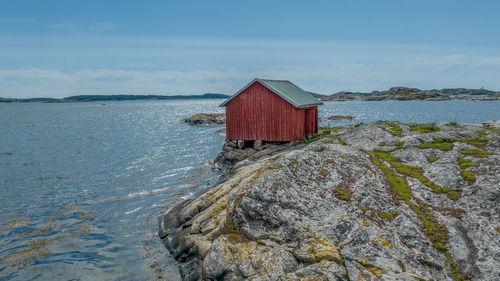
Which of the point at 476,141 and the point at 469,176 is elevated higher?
the point at 476,141

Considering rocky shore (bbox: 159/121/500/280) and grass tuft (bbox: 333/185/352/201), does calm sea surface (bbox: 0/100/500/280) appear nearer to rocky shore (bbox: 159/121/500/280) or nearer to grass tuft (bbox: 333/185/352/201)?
rocky shore (bbox: 159/121/500/280)

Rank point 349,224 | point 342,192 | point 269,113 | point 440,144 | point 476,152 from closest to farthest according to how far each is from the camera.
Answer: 1. point 349,224
2. point 342,192
3. point 476,152
4. point 440,144
5. point 269,113

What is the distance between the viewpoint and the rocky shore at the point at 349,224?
8.73m

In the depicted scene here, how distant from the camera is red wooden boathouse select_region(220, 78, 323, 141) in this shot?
31.6 meters

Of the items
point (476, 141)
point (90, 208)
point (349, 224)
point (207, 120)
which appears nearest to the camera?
point (349, 224)

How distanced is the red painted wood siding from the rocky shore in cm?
1640

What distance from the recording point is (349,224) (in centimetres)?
984

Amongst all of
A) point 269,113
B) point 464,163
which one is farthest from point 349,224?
point 269,113

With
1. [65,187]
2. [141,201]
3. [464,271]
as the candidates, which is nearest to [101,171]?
[65,187]

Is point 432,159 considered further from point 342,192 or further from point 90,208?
point 90,208

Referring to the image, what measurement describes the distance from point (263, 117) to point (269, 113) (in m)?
0.74

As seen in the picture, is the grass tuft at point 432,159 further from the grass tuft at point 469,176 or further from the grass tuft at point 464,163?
the grass tuft at point 469,176

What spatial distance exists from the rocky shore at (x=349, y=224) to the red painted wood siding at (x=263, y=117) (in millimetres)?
16399

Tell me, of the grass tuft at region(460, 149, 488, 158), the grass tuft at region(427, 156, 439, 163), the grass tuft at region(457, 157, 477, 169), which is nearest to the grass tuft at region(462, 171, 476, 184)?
the grass tuft at region(457, 157, 477, 169)
